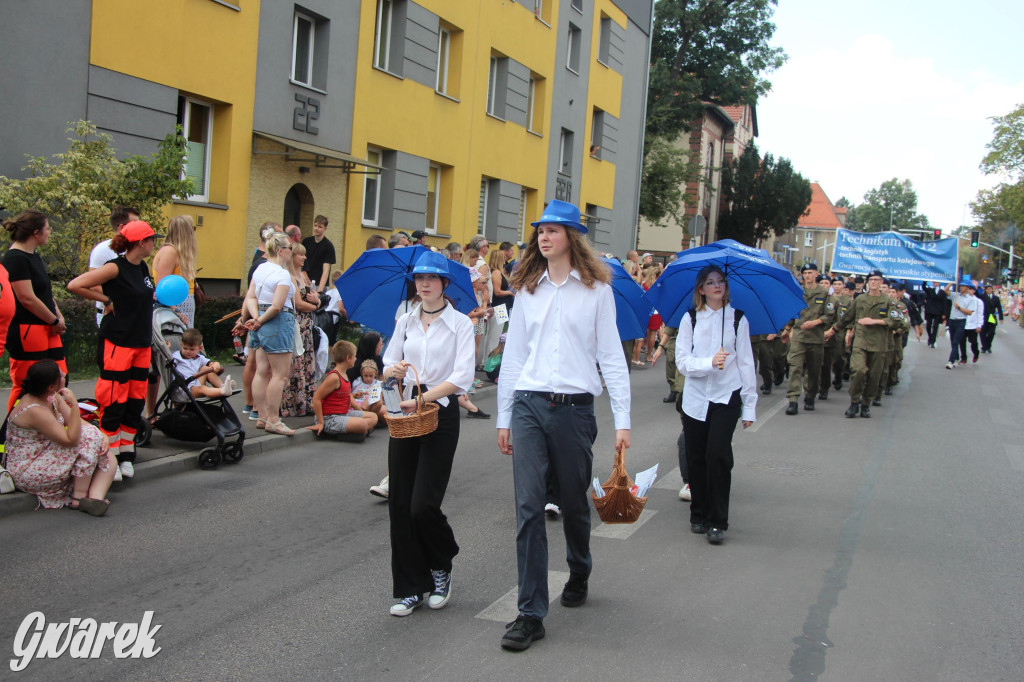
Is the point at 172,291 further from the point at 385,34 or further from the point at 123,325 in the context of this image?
the point at 385,34

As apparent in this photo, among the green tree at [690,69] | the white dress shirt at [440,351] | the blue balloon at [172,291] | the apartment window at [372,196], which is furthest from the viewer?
the green tree at [690,69]

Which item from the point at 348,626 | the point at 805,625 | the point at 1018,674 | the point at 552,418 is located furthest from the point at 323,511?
the point at 1018,674

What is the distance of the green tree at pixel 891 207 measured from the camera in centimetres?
15638

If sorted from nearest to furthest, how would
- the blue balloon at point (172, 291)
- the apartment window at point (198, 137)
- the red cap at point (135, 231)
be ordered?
the red cap at point (135, 231) → the blue balloon at point (172, 291) → the apartment window at point (198, 137)

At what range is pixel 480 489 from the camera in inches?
307

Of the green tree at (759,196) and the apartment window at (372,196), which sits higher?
the green tree at (759,196)

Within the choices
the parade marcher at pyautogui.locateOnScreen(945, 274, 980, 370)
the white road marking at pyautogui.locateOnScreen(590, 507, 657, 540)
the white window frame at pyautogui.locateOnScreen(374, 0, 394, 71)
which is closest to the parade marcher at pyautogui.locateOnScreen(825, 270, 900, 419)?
the white road marking at pyautogui.locateOnScreen(590, 507, 657, 540)

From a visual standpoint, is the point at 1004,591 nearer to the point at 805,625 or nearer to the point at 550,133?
the point at 805,625

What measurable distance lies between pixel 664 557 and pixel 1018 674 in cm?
218

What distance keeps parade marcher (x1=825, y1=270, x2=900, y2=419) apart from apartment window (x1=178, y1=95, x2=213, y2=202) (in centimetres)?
1040

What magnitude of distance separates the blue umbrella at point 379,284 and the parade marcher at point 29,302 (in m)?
2.11

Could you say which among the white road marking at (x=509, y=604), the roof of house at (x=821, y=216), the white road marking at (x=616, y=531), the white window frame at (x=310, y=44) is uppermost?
the roof of house at (x=821, y=216)

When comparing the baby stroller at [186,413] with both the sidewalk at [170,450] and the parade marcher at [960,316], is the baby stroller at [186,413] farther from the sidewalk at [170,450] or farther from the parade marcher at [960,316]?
the parade marcher at [960,316]

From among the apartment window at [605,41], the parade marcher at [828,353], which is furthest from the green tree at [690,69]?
the parade marcher at [828,353]
